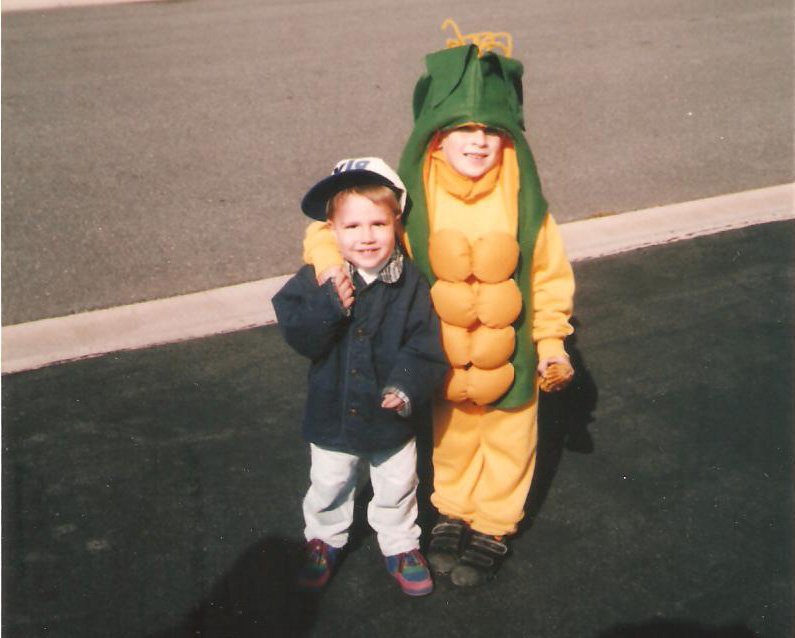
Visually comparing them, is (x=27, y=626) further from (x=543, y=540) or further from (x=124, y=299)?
(x=124, y=299)

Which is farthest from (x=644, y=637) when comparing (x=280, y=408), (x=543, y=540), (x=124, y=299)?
(x=124, y=299)

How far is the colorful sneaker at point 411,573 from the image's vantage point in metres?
3.06

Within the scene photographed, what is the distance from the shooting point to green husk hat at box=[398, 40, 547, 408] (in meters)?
2.60

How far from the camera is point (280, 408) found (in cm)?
400

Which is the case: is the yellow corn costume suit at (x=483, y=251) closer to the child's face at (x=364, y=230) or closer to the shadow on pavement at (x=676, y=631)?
the child's face at (x=364, y=230)

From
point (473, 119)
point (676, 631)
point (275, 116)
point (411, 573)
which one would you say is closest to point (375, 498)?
Answer: point (411, 573)

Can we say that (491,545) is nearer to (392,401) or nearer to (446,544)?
(446,544)

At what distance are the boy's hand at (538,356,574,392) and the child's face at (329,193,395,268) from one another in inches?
24.7

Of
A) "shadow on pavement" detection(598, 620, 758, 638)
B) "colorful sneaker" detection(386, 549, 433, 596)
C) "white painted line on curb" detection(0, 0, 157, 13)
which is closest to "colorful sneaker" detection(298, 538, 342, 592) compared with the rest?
"colorful sneaker" detection(386, 549, 433, 596)

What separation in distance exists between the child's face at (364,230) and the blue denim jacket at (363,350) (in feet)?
0.31

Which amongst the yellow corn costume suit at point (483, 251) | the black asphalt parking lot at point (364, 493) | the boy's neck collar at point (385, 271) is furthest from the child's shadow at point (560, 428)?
the boy's neck collar at point (385, 271)

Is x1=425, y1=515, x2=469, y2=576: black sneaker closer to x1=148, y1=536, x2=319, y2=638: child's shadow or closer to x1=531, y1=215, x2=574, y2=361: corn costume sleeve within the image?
x1=148, y1=536, x2=319, y2=638: child's shadow

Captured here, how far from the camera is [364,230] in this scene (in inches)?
102

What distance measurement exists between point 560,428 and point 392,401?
146cm
